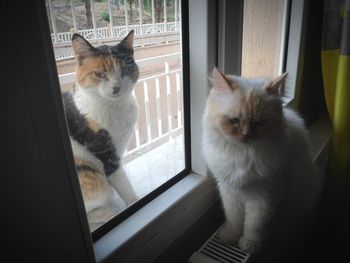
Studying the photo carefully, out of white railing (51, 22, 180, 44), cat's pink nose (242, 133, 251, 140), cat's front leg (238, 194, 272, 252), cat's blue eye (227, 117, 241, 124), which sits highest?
white railing (51, 22, 180, 44)

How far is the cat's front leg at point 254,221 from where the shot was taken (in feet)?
2.44

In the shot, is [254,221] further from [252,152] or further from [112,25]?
[112,25]

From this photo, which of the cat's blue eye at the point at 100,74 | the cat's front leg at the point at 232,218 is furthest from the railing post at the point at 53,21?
the cat's front leg at the point at 232,218

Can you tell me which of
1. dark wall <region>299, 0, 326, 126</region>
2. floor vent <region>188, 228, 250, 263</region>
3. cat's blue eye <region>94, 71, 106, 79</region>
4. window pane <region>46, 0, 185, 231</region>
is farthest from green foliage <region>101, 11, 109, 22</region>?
dark wall <region>299, 0, 326, 126</region>

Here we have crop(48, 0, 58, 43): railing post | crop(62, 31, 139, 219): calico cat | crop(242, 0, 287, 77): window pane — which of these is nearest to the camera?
crop(48, 0, 58, 43): railing post

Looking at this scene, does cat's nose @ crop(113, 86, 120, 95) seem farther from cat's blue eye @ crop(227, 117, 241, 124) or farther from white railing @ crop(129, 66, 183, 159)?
cat's blue eye @ crop(227, 117, 241, 124)

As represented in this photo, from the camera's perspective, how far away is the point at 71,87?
2.09 ft

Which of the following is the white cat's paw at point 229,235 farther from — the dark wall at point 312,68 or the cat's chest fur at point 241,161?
the dark wall at point 312,68

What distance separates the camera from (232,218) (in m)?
0.86

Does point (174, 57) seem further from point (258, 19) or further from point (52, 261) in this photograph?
point (52, 261)

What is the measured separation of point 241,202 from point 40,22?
691 millimetres

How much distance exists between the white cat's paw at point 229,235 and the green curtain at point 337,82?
52cm

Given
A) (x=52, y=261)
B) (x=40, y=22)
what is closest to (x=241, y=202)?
(x=52, y=261)

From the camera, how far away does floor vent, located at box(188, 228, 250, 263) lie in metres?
0.78
